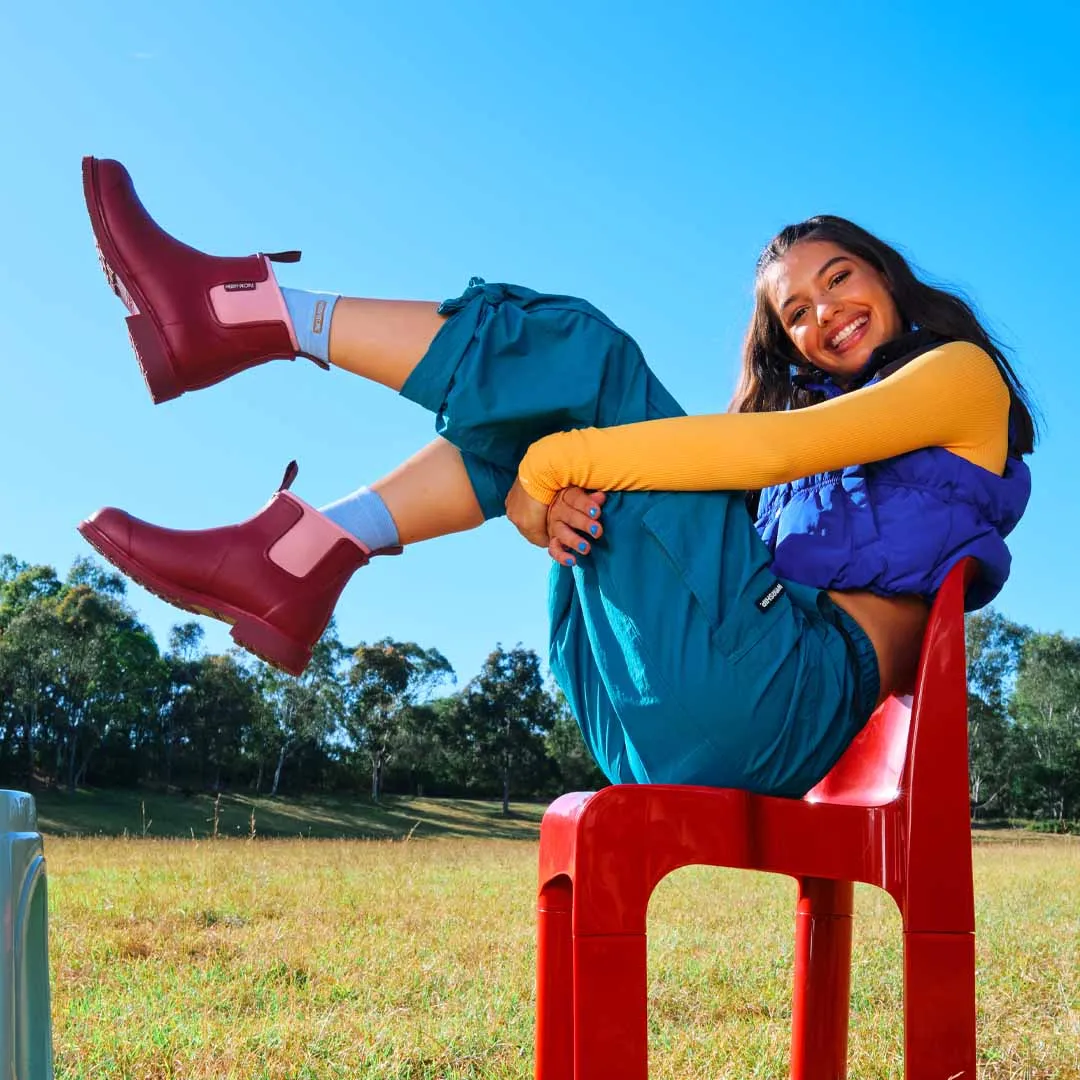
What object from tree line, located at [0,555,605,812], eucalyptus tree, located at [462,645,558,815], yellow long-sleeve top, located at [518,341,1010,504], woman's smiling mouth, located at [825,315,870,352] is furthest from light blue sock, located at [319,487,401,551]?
eucalyptus tree, located at [462,645,558,815]

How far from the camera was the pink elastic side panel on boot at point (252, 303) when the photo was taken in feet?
5.73

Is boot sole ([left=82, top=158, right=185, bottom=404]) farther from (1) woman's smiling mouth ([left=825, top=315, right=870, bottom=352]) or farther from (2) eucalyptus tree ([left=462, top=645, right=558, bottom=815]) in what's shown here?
(2) eucalyptus tree ([left=462, top=645, right=558, bottom=815])

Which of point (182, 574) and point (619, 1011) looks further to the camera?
point (182, 574)

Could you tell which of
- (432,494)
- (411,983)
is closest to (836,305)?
(432,494)

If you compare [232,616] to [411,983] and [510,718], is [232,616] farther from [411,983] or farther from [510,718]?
[510,718]

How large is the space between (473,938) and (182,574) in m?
2.07

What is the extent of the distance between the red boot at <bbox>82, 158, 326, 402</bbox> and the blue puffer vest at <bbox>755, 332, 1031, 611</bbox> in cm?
85

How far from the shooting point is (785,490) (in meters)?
1.92

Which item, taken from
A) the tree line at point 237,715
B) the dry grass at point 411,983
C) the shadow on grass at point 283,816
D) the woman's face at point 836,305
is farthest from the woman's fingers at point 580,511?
the tree line at point 237,715

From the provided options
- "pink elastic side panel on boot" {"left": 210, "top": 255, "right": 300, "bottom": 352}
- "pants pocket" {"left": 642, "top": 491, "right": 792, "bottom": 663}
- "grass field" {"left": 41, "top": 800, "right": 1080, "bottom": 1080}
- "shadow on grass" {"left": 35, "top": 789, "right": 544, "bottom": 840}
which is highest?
"pink elastic side panel on boot" {"left": 210, "top": 255, "right": 300, "bottom": 352}

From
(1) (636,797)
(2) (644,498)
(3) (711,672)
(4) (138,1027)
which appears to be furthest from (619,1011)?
(4) (138,1027)

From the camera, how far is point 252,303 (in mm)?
1757

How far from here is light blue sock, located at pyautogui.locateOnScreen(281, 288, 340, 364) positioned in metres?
1.73

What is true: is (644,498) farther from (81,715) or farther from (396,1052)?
(81,715)
